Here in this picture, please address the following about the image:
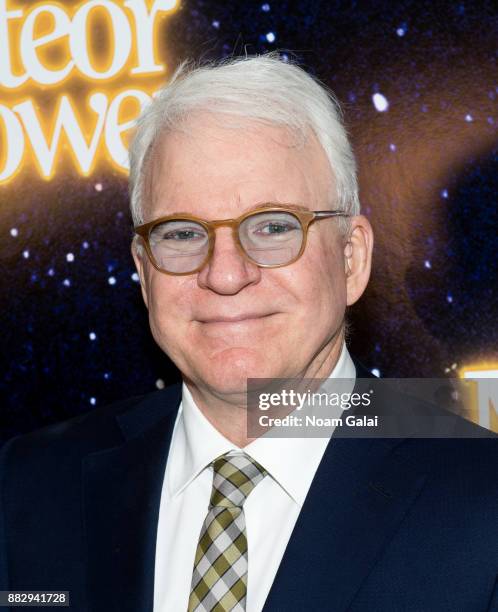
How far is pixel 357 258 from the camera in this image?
4.75ft

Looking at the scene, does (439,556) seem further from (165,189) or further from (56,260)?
(56,260)

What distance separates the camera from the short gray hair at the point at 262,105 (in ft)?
4.35

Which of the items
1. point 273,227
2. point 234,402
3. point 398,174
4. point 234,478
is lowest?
point 234,478

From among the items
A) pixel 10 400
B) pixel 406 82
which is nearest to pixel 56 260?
pixel 10 400

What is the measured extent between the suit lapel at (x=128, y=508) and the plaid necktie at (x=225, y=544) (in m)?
0.10

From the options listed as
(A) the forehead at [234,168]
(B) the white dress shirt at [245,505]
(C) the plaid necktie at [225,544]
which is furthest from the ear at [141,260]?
(C) the plaid necktie at [225,544]

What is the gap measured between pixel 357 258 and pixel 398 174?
1.65 ft

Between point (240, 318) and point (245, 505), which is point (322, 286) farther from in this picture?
point (245, 505)

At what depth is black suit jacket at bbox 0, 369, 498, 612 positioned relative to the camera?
1.17 metres

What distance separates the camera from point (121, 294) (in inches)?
81.3

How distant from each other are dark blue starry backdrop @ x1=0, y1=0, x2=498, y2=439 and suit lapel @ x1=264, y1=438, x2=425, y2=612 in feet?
2.01

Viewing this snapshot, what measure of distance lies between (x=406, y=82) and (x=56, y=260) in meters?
0.96

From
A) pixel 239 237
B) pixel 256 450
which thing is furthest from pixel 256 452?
pixel 239 237

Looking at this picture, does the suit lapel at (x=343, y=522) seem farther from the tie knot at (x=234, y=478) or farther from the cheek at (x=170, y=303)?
the cheek at (x=170, y=303)
